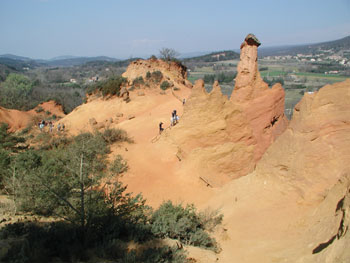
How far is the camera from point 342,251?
3.55 m

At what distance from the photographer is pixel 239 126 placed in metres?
9.92

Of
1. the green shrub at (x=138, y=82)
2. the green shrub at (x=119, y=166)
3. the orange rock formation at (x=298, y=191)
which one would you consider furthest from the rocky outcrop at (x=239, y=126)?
the green shrub at (x=138, y=82)

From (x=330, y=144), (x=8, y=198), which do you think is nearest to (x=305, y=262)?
(x=330, y=144)

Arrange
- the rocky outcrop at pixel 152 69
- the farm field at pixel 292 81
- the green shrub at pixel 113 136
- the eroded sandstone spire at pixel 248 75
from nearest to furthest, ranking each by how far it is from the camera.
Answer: the eroded sandstone spire at pixel 248 75, the green shrub at pixel 113 136, the rocky outcrop at pixel 152 69, the farm field at pixel 292 81

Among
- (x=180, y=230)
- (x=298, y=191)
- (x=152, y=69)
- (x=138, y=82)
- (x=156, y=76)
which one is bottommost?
(x=180, y=230)

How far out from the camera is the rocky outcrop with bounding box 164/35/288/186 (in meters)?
9.71

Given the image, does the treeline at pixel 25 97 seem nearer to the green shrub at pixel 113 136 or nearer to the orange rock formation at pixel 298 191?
the green shrub at pixel 113 136

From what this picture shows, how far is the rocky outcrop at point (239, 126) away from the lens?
382 inches

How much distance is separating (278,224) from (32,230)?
517cm

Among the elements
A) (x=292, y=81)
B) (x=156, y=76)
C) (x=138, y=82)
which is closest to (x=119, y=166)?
(x=138, y=82)

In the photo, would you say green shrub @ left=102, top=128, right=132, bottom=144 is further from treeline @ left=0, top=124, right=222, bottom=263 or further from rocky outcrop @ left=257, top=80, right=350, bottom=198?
rocky outcrop @ left=257, top=80, right=350, bottom=198

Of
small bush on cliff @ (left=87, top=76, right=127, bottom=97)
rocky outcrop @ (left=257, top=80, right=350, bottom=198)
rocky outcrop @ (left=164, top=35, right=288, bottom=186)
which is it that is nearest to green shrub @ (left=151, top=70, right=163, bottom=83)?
small bush on cliff @ (left=87, top=76, right=127, bottom=97)

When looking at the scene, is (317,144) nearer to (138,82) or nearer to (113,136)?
(113,136)

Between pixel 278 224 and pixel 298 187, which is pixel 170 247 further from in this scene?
pixel 298 187
